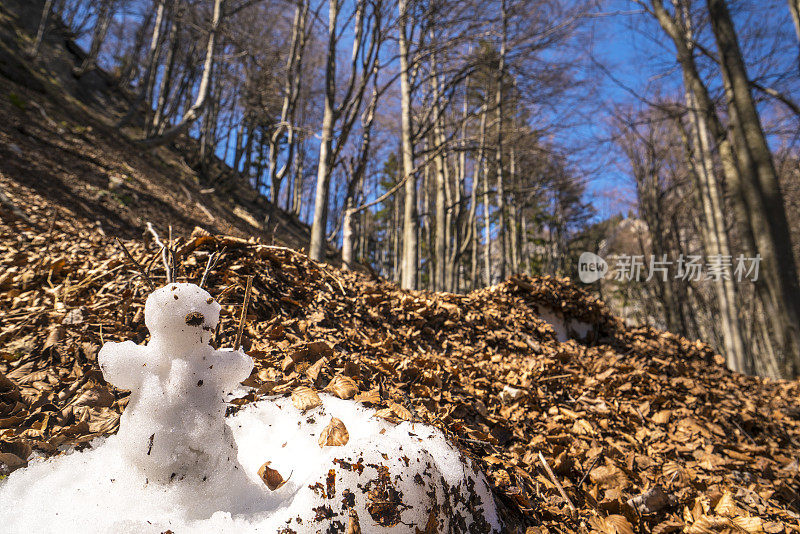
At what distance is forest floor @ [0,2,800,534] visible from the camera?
4.95 feet

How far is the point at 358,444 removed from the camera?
1171mm

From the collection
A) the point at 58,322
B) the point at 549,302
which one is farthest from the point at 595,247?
the point at 58,322

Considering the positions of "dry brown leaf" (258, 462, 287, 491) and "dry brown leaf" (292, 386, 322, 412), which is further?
"dry brown leaf" (292, 386, 322, 412)

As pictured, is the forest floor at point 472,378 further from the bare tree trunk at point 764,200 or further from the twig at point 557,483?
the bare tree trunk at point 764,200

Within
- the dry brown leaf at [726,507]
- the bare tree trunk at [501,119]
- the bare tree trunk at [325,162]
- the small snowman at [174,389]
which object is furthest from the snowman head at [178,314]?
the bare tree trunk at [501,119]

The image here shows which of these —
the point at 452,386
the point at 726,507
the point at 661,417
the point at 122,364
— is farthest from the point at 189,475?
the point at 661,417

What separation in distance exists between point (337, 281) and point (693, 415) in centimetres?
246

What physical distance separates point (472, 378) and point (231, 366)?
160 cm

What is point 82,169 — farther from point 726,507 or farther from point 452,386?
point 726,507

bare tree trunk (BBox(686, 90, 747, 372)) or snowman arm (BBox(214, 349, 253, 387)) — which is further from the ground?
bare tree trunk (BBox(686, 90, 747, 372))

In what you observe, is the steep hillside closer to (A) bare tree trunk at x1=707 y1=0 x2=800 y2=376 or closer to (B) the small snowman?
(B) the small snowman

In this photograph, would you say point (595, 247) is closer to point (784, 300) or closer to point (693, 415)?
point (784, 300)

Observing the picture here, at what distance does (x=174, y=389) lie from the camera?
98cm

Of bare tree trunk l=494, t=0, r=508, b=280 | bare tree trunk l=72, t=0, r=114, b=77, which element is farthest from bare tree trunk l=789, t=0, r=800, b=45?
bare tree trunk l=72, t=0, r=114, b=77
